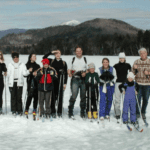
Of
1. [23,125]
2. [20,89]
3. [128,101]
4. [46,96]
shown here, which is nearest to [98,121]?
[128,101]

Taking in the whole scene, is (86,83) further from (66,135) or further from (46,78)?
(66,135)

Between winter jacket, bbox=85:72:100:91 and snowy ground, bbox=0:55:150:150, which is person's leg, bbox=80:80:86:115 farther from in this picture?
snowy ground, bbox=0:55:150:150

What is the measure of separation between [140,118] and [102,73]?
170cm

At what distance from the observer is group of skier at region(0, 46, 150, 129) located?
6191 mm

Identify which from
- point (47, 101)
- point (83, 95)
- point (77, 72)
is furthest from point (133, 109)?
point (47, 101)

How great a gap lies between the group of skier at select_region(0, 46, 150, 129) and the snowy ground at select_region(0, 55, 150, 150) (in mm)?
427

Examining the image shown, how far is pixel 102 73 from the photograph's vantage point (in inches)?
253

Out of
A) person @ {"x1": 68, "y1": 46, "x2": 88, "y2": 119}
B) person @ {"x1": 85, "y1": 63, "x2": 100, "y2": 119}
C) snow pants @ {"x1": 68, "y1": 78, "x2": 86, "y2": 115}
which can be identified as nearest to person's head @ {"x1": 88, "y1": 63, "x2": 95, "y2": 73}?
person @ {"x1": 85, "y1": 63, "x2": 100, "y2": 119}

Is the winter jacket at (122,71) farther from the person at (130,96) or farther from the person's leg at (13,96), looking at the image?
the person's leg at (13,96)

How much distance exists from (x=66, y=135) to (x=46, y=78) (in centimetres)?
179

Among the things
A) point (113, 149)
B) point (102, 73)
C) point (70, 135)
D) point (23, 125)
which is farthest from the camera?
point (102, 73)

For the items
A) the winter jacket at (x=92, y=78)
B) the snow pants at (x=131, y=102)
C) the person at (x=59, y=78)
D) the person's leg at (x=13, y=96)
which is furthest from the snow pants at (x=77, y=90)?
the person's leg at (x=13, y=96)

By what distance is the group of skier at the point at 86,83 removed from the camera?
6.19 meters

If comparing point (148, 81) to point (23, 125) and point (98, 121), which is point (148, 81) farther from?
point (23, 125)
